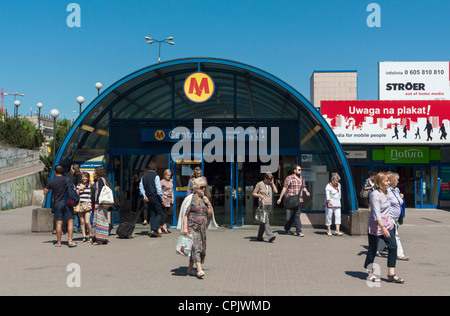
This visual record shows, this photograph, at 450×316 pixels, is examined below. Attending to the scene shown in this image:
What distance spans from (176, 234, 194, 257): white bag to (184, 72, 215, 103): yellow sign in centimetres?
694

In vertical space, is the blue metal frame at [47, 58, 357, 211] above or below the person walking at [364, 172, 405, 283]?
above

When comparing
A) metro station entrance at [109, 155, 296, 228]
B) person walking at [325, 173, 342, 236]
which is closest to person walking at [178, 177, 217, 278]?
metro station entrance at [109, 155, 296, 228]

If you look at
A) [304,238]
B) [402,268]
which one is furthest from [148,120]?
[402,268]

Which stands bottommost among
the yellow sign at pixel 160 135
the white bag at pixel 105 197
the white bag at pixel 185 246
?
the white bag at pixel 185 246

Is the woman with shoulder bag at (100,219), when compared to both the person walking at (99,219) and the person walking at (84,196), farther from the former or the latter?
the person walking at (84,196)

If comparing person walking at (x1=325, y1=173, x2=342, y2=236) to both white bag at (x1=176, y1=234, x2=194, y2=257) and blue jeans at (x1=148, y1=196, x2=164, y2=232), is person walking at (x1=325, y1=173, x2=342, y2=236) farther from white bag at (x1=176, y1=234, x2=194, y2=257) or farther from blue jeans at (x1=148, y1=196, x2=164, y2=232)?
white bag at (x1=176, y1=234, x2=194, y2=257)

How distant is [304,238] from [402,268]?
12.3ft

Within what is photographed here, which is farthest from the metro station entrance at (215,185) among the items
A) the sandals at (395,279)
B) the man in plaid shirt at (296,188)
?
the sandals at (395,279)

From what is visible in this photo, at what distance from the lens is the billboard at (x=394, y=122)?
21.0 m

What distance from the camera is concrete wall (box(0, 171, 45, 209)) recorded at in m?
20.8

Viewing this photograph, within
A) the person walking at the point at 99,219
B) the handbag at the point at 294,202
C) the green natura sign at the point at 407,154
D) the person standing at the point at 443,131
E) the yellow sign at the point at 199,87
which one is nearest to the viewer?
the person walking at the point at 99,219

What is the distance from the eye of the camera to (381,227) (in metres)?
7.07

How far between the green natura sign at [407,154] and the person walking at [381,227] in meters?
15.4
